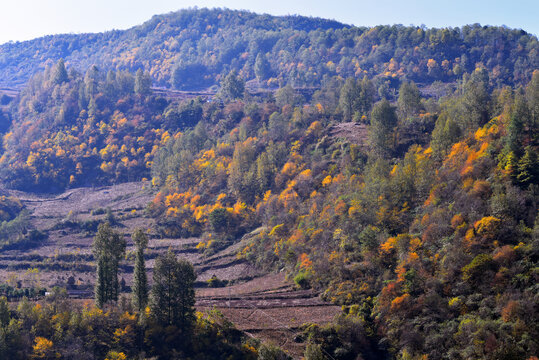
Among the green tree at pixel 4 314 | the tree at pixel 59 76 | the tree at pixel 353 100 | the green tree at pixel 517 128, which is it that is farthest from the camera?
the tree at pixel 59 76

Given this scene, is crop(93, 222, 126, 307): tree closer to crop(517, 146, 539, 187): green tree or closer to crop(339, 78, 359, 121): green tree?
crop(517, 146, 539, 187): green tree

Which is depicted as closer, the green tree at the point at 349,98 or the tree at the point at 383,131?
the tree at the point at 383,131

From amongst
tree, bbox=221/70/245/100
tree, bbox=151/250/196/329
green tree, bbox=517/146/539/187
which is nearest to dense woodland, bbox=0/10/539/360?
green tree, bbox=517/146/539/187

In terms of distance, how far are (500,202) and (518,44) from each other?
140575 millimetres

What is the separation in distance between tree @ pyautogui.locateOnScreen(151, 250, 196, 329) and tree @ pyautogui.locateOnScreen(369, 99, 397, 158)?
48259mm

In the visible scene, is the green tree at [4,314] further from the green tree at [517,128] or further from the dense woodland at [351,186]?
the green tree at [517,128]

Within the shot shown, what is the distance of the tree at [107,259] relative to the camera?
63.8m

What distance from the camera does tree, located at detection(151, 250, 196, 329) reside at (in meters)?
58.4

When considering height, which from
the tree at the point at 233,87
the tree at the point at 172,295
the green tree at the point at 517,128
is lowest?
the tree at the point at 172,295

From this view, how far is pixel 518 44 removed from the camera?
175 meters

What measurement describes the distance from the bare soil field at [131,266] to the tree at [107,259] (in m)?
12.3

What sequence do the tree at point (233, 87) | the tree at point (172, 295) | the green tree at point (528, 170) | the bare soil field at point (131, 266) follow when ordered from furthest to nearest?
1. the tree at point (233, 87)
2. the bare soil field at point (131, 266)
3. the green tree at point (528, 170)
4. the tree at point (172, 295)

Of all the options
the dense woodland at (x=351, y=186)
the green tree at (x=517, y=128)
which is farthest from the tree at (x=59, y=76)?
the green tree at (x=517, y=128)

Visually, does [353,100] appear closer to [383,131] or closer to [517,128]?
[383,131]
